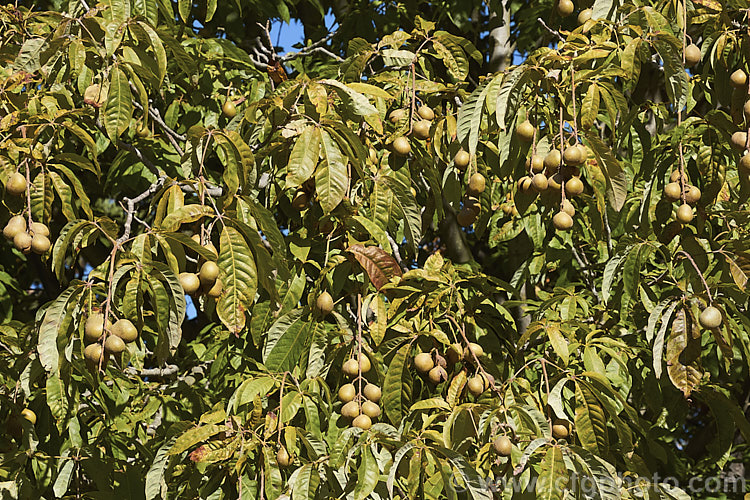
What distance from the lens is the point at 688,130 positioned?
2.14 m

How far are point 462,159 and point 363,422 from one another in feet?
2.31

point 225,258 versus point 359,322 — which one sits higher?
point 225,258

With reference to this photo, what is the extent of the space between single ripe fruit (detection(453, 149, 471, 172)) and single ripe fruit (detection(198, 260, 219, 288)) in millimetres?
752

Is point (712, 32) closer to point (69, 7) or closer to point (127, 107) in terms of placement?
point (127, 107)

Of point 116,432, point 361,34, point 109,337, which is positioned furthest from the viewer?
point 361,34

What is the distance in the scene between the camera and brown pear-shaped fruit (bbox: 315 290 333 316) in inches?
77.0

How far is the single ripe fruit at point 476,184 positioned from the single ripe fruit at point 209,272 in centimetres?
78

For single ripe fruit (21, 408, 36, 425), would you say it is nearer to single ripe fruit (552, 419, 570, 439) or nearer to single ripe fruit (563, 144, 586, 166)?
single ripe fruit (552, 419, 570, 439)

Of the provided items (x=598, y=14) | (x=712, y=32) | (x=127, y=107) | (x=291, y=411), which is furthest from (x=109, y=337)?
(x=712, y=32)

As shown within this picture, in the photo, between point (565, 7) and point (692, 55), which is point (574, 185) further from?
point (565, 7)

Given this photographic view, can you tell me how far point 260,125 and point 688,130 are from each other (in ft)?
3.79

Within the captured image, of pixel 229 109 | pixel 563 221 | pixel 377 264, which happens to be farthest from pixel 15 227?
pixel 563 221

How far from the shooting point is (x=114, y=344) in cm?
154

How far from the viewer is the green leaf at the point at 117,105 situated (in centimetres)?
196
